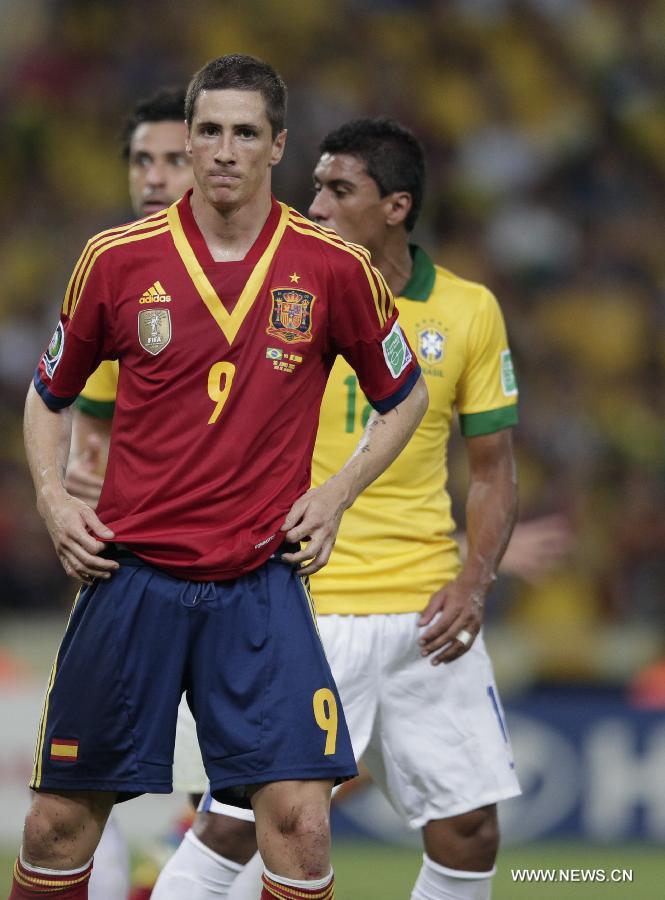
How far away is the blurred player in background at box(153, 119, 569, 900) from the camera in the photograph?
4.59 meters

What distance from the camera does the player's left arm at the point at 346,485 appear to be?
3.58 meters

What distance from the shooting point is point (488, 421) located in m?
4.75

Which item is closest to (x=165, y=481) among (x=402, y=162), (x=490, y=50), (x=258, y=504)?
(x=258, y=504)

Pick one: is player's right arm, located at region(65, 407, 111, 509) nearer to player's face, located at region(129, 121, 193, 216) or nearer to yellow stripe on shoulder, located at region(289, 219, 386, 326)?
player's face, located at region(129, 121, 193, 216)

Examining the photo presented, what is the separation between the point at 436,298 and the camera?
4.82 meters

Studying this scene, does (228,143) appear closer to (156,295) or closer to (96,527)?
(156,295)

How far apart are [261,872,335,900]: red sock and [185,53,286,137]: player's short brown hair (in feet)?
5.66

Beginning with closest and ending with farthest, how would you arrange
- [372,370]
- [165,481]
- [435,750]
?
[165,481] < [372,370] < [435,750]

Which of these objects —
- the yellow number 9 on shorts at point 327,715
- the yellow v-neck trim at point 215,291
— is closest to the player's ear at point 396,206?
the yellow v-neck trim at point 215,291

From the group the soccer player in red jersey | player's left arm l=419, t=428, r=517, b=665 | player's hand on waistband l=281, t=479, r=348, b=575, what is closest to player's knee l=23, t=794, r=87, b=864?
the soccer player in red jersey

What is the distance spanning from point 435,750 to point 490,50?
8137 mm

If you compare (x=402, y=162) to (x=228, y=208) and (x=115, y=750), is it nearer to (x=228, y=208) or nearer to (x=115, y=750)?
(x=228, y=208)

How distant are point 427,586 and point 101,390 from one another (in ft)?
3.71

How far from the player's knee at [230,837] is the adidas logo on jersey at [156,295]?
1619 millimetres
